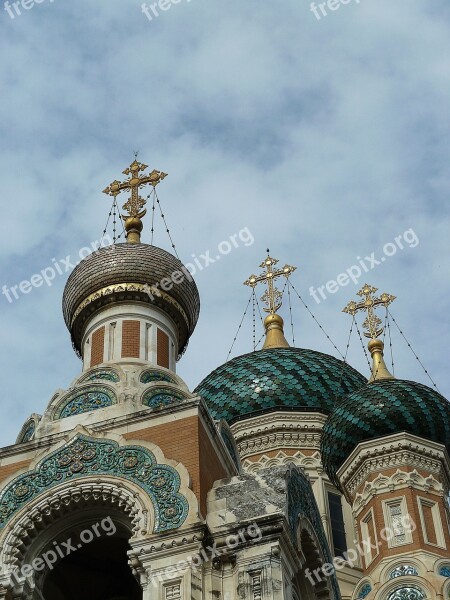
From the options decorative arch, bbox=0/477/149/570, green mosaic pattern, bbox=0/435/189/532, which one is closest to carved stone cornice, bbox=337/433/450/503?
green mosaic pattern, bbox=0/435/189/532

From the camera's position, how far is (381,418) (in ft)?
59.9

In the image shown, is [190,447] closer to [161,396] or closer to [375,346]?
[161,396]

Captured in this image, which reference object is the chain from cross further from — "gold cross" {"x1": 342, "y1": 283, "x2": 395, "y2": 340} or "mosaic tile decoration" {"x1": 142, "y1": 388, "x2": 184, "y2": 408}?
"gold cross" {"x1": 342, "y1": 283, "x2": 395, "y2": 340}

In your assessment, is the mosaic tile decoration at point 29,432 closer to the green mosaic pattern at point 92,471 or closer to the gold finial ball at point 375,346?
the green mosaic pattern at point 92,471

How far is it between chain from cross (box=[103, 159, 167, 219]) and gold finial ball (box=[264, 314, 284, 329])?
29.8 feet

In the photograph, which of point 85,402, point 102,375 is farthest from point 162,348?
point 85,402

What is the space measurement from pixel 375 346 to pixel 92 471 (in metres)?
11.1

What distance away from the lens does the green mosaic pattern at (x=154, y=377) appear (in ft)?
42.1

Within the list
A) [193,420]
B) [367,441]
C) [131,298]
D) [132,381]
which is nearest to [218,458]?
[193,420]

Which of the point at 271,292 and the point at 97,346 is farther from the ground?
the point at 271,292

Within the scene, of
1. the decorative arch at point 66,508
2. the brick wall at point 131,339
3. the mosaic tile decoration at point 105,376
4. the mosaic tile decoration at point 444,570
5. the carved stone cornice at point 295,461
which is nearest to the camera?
the decorative arch at point 66,508

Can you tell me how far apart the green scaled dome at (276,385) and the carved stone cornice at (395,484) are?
12.4 feet

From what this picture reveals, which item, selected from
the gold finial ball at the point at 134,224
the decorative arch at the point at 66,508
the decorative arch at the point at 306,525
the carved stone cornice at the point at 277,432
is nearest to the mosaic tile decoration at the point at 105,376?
the decorative arch at the point at 66,508

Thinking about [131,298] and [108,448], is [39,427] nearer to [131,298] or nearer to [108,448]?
[108,448]
